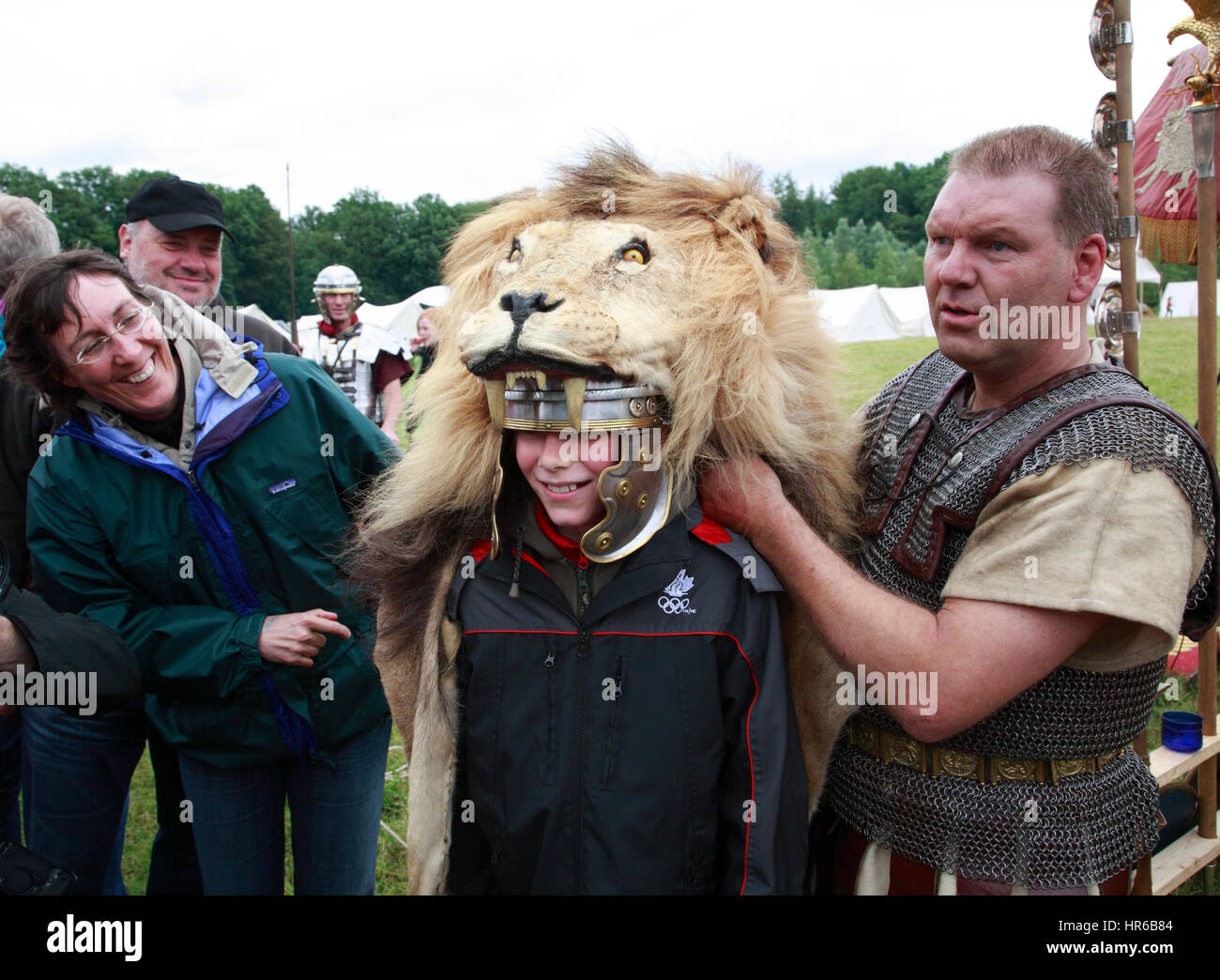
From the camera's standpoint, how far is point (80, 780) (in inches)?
122

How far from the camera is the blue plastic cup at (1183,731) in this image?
3984 millimetres

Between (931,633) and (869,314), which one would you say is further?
(869,314)

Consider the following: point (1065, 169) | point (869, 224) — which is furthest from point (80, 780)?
point (869, 224)

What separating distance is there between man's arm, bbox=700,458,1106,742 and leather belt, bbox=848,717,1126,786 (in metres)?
0.24

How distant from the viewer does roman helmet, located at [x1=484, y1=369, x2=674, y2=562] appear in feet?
6.37

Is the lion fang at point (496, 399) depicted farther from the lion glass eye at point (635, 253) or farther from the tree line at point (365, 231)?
the tree line at point (365, 231)

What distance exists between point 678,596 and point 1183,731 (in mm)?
3333

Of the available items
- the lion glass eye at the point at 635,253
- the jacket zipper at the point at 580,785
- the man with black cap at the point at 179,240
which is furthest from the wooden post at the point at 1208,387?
the man with black cap at the point at 179,240

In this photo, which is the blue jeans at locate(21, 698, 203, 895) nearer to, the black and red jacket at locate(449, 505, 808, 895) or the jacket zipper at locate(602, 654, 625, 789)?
the black and red jacket at locate(449, 505, 808, 895)

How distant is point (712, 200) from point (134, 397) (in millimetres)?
1927

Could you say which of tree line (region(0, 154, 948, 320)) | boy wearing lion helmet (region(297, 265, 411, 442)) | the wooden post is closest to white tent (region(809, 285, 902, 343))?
tree line (region(0, 154, 948, 320))

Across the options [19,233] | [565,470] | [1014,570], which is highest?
[19,233]

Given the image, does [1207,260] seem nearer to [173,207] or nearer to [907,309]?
[173,207]
